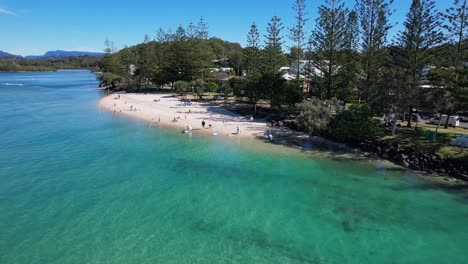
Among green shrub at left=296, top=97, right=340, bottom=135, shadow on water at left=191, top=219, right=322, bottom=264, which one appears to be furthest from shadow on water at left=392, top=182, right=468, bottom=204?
green shrub at left=296, top=97, right=340, bottom=135

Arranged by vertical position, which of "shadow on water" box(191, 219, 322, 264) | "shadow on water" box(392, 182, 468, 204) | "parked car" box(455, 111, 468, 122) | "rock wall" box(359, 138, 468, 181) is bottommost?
"shadow on water" box(191, 219, 322, 264)

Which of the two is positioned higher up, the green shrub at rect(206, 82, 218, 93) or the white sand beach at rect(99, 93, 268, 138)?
the green shrub at rect(206, 82, 218, 93)

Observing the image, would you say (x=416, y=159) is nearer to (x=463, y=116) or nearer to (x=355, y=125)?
(x=355, y=125)

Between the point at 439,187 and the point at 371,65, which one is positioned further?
the point at 371,65

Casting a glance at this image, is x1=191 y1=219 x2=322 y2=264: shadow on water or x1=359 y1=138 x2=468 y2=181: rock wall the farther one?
x1=359 y1=138 x2=468 y2=181: rock wall

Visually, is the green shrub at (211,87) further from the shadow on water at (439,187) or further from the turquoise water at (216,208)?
the shadow on water at (439,187)

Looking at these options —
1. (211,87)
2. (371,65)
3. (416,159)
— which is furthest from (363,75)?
(211,87)

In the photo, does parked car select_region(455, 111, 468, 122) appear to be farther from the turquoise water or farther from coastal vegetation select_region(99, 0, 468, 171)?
the turquoise water

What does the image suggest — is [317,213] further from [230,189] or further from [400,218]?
[230,189]
